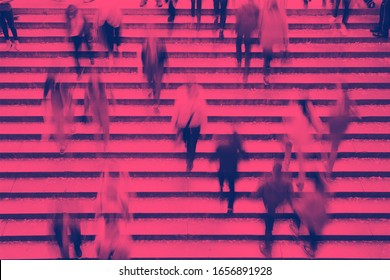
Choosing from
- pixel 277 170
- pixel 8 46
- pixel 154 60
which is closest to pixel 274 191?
pixel 277 170

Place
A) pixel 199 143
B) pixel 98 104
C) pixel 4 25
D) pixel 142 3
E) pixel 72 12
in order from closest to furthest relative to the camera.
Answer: pixel 98 104, pixel 199 143, pixel 72 12, pixel 4 25, pixel 142 3

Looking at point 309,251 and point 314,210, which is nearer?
point 314,210

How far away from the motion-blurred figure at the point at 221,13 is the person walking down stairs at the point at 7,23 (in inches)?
156

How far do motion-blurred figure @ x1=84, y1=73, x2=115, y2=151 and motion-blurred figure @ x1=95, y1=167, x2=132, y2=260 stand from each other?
1.24m

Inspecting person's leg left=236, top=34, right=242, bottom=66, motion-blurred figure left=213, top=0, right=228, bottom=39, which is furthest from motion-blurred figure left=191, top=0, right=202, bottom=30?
person's leg left=236, top=34, right=242, bottom=66

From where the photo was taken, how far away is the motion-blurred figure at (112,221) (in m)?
6.46

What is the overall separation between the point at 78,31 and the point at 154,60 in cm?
171

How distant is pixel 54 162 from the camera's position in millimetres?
8094

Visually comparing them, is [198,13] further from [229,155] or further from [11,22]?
[229,155]

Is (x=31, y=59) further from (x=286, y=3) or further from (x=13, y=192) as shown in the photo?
(x=286, y=3)

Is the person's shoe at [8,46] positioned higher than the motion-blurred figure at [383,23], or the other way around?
the motion-blurred figure at [383,23]

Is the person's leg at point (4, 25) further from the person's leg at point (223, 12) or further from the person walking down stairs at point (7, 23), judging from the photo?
the person's leg at point (223, 12)

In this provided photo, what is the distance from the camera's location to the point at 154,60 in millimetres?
8125

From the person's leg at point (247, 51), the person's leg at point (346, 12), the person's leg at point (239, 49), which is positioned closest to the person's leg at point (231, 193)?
the person's leg at point (247, 51)
